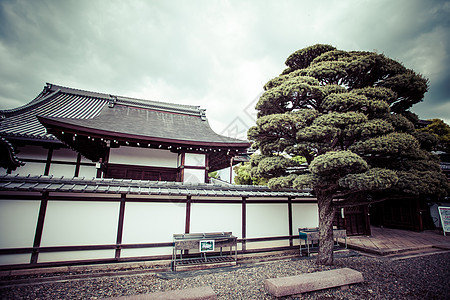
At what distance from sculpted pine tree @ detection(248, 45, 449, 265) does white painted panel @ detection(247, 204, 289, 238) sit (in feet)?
5.44

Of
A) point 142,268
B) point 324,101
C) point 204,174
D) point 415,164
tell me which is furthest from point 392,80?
point 142,268

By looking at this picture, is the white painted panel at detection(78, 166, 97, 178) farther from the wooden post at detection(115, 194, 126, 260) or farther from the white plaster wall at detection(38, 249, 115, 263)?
the white plaster wall at detection(38, 249, 115, 263)

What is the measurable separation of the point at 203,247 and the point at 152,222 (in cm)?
176

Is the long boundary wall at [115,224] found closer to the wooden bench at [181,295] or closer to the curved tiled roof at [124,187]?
the curved tiled roof at [124,187]

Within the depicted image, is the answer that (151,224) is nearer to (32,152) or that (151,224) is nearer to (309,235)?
(309,235)

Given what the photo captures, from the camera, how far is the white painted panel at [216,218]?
654 cm

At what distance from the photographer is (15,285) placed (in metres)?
4.26

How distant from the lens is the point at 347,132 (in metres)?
5.16

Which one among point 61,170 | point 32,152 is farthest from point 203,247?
point 32,152

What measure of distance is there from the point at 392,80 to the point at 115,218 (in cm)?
903

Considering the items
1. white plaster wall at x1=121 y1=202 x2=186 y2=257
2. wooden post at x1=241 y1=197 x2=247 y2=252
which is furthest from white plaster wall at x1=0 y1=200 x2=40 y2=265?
wooden post at x1=241 y1=197 x2=247 y2=252

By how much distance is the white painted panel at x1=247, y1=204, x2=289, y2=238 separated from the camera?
23.5 ft

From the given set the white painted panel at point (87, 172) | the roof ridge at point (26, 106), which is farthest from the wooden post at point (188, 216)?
the roof ridge at point (26, 106)

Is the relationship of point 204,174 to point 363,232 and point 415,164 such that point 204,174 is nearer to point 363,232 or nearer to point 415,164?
point 415,164
